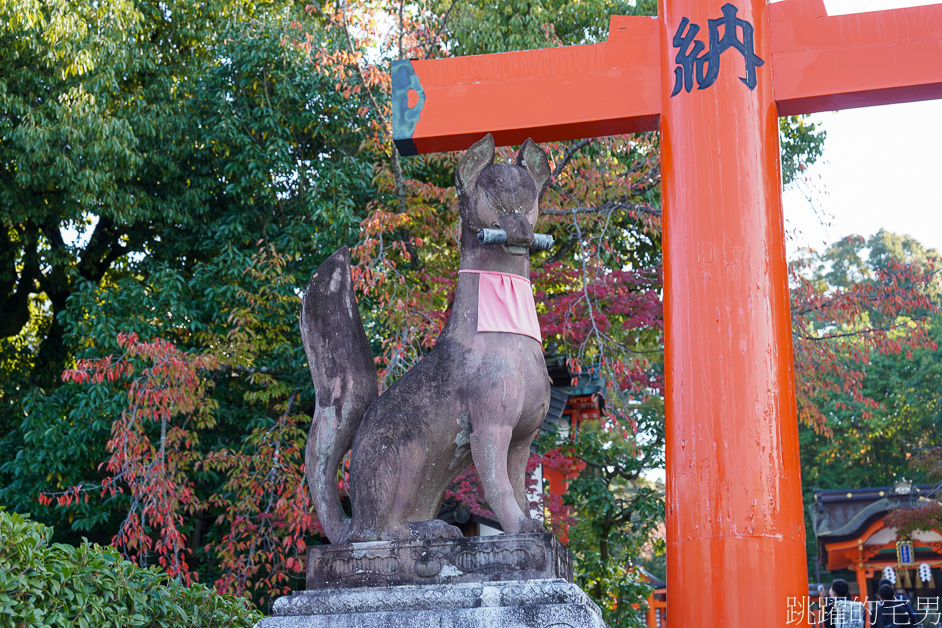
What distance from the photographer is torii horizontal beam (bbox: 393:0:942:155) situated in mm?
3395

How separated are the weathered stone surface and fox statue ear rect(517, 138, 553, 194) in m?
1.33

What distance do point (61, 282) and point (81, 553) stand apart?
7.88 metres

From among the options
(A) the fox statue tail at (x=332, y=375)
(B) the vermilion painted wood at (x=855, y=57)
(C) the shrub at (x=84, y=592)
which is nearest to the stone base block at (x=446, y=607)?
(A) the fox statue tail at (x=332, y=375)

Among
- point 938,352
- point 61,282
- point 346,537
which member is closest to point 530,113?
point 346,537

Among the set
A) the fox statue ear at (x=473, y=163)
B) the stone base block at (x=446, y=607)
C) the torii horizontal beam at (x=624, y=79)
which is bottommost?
the stone base block at (x=446, y=607)

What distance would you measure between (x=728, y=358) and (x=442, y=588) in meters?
1.27

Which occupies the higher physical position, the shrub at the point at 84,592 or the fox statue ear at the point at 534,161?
the fox statue ear at the point at 534,161

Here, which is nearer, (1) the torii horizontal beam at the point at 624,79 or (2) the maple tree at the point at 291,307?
(1) the torii horizontal beam at the point at 624,79

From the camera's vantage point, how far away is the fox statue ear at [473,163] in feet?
10.7

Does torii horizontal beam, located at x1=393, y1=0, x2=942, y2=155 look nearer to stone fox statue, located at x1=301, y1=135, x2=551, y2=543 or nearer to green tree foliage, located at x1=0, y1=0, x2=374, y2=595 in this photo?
stone fox statue, located at x1=301, y1=135, x2=551, y2=543

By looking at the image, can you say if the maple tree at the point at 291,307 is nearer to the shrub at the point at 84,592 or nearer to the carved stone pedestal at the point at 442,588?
the shrub at the point at 84,592

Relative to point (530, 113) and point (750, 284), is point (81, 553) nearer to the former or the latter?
point (530, 113)

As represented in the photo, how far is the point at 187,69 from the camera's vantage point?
→ 1028cm

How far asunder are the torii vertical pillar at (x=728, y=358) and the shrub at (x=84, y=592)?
2.23 m
